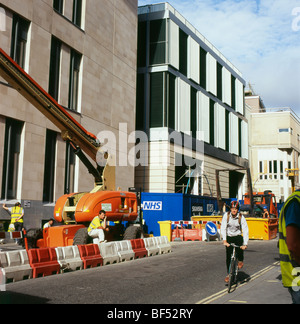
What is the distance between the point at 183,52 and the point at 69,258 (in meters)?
29.9

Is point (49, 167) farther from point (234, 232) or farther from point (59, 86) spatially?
point (234, 232)

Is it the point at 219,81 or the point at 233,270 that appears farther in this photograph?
the point at 219,81

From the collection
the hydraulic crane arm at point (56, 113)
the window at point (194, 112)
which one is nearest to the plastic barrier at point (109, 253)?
the hydraulic crane arm at point (56, 113)

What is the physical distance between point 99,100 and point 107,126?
1.87 m

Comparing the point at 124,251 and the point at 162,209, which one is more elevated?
the point at 162,209

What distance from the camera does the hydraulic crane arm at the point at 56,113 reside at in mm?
12281

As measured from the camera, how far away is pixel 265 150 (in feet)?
228

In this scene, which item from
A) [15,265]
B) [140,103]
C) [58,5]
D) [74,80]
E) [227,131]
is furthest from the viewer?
[227,131]

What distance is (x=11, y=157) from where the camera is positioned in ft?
64.8

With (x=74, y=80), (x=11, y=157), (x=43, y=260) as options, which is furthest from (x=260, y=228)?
(x=74, y=80)

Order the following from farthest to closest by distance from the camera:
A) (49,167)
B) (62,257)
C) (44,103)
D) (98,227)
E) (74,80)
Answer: (74,80) → (49,167) → (44,103) → (98,227) → (62,257)

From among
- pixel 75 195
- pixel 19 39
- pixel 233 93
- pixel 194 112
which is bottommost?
pixel 75 195

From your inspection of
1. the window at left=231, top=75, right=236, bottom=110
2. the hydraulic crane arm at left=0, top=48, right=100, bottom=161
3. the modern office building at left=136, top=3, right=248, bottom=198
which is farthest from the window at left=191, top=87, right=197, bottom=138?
the hydraulic crane arm at left=0, top=48, right=100, bottom=161

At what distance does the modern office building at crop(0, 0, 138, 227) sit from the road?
374 inches
